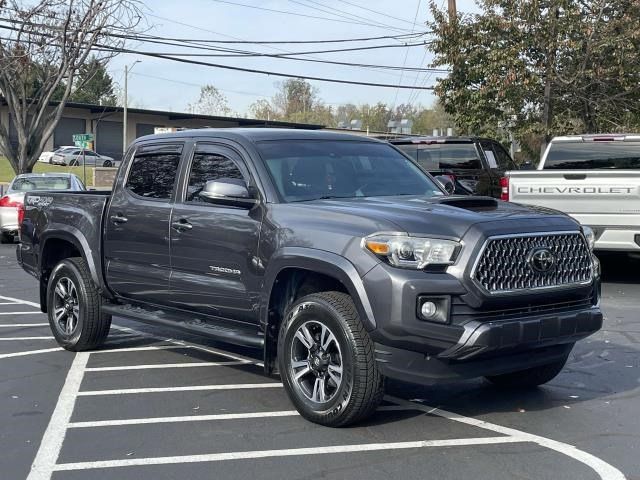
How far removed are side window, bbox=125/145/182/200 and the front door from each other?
0.81 ft

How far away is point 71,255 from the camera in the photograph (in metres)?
8.09

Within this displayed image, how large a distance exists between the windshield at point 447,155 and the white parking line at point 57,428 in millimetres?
9406

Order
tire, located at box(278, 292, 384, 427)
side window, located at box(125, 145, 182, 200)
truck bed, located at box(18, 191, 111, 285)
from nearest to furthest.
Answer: tire, located at box(278, 292, 384, 427), side window, located at box(125, 145, 182, 200), truck bed, located at box(18, 191, 111, 285)

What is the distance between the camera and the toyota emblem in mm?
5074

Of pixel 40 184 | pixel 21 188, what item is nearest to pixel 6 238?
pixel 21 188

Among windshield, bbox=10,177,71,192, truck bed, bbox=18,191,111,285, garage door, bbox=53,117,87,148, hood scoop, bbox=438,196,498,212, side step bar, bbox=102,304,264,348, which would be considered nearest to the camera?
hood scoop, bbox=438,196,498,212

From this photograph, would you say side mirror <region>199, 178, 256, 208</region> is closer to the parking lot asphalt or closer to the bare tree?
the parking lot asphalt

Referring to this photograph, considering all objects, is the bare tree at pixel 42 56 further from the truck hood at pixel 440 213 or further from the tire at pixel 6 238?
the truck hood at pixel 440 213

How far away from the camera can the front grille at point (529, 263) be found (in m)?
4.87

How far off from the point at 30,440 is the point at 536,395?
11.5ft

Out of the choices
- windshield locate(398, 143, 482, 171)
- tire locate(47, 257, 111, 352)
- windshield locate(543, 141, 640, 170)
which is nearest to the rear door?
tire locate(47, 257, 111, 352)

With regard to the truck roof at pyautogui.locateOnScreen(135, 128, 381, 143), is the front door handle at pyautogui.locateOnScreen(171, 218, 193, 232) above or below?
below

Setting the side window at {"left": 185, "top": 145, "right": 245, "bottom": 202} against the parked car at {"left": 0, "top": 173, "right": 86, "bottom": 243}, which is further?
the parked car at {"left": 0, "top": 173, "right": 86, "bottom": 243}

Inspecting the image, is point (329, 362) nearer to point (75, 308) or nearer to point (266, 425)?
point (266, 425)
